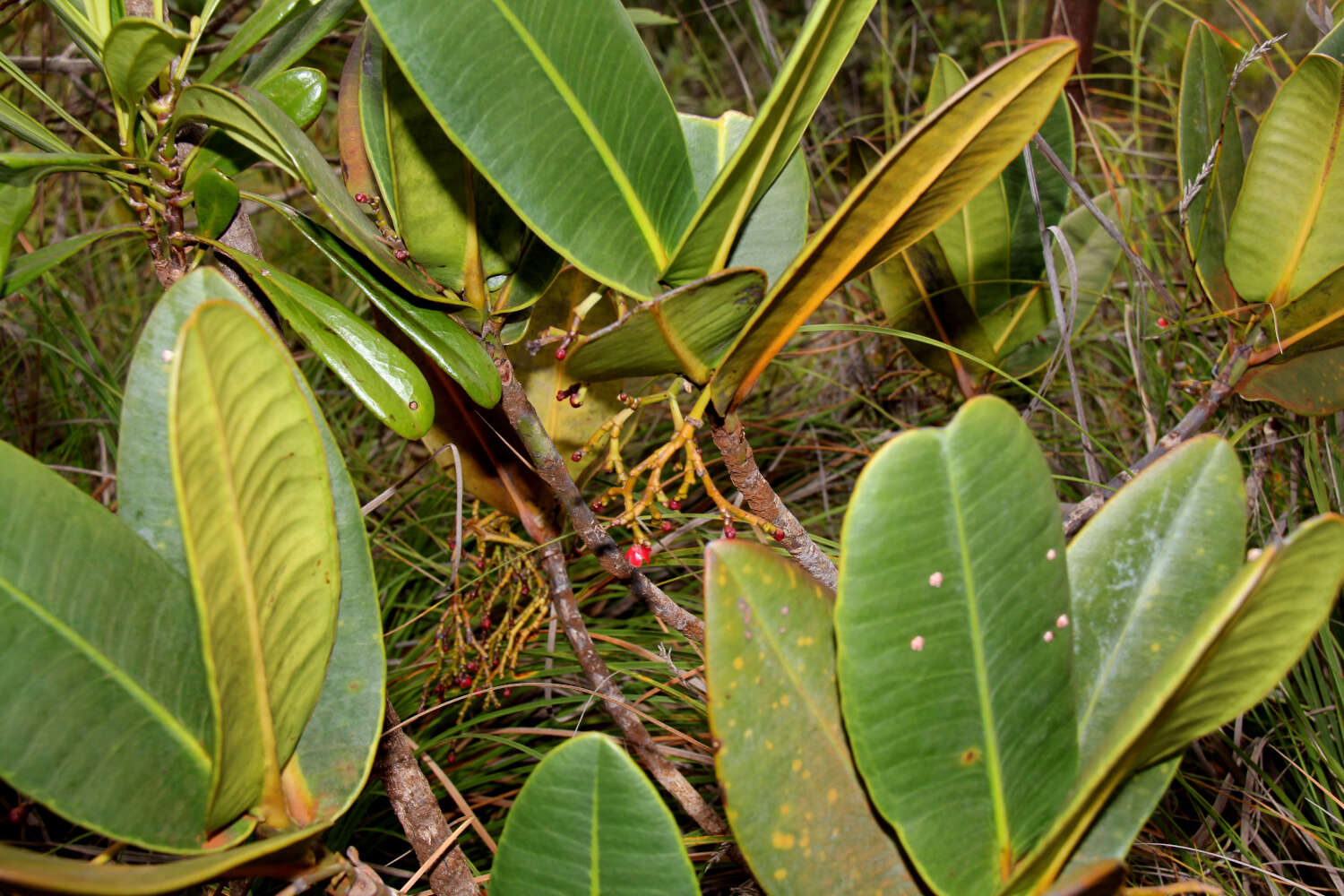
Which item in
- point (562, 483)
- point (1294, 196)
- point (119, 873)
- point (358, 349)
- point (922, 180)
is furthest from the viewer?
point (1294, 196)

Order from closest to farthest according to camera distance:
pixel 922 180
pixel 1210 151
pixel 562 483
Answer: pixel 922 180
pixel 562 483
pixel 1210 151

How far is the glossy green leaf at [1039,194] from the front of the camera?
1118mm

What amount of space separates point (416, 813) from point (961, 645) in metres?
0.46

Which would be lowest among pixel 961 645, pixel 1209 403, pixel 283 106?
pixel 1209 403

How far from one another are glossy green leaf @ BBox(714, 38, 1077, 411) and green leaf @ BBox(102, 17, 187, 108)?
14.6 inches

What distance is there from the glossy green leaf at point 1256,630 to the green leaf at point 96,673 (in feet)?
1.46

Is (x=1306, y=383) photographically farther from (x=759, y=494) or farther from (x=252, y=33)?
(x=252, y=33)

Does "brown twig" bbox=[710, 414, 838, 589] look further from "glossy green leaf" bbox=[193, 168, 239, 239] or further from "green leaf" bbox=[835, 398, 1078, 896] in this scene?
"glossy green leaf" bbox=[193, 168, 239, 239]

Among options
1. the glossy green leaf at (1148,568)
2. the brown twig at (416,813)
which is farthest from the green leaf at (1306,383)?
the brown twig at (416,813)

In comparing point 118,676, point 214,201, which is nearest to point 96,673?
point 118,676

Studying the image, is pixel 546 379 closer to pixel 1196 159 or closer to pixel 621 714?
pixel 621 714

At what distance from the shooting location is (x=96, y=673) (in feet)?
1.38

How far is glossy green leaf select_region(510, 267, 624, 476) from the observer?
83 cm

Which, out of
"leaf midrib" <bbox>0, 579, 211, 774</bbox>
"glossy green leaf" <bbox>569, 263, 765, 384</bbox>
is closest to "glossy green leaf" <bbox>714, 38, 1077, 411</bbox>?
"glossy green leaf" <bbox>569, 263, 765, 384</bbox>
